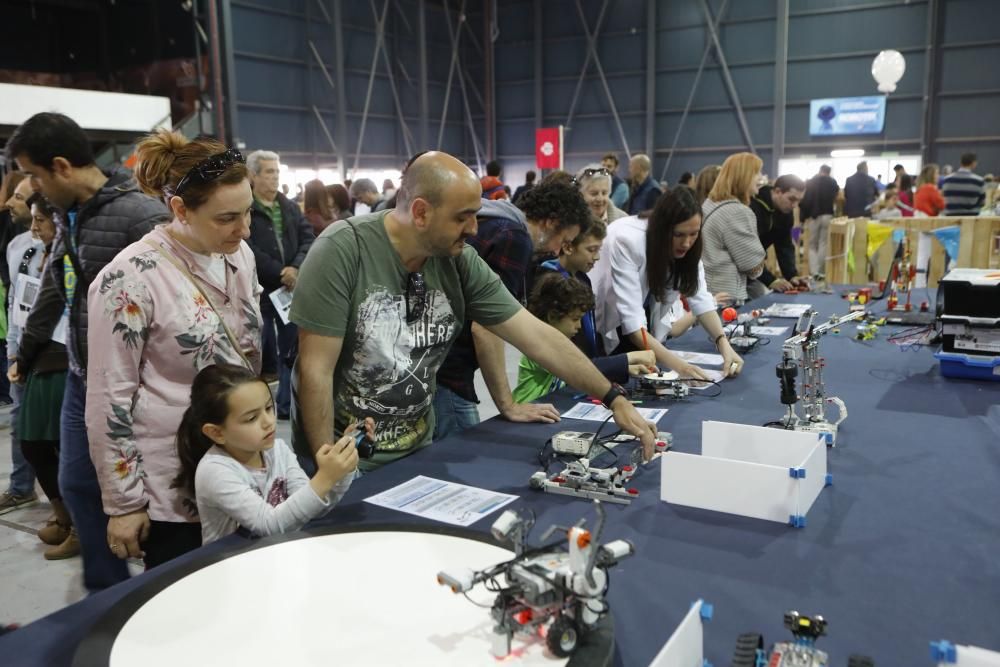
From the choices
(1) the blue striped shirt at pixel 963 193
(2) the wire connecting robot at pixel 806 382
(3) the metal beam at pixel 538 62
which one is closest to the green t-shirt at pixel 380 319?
(2) the wire connecting robot at pixel 806 382

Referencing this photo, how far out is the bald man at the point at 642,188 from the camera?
654 cm

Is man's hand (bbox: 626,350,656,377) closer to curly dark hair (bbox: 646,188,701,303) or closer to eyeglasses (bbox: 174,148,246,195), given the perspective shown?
curly dark hair (bbox: 646,188,701,303)

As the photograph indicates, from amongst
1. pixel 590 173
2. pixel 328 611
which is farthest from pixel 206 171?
pixel 590 173

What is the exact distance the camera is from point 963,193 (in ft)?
22.4

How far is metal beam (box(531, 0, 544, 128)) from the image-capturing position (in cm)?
1559

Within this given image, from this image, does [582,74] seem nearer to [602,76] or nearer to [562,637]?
[602,76]

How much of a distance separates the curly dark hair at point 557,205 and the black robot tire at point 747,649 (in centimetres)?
162

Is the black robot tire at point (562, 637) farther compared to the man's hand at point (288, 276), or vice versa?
the man's hand at point (288, 276)

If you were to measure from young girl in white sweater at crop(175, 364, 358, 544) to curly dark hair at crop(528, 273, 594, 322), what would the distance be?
1.00 metres

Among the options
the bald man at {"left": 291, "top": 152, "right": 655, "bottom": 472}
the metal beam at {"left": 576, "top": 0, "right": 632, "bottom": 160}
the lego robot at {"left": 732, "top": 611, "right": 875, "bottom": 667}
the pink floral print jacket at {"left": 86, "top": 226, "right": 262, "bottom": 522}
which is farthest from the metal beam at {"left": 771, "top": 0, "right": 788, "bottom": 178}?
the lego robot at {"left": 732, "top": 611, "right": 875, "bottom": 667}

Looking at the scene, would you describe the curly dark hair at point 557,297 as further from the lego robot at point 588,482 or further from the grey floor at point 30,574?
the grey floor at point 30,574

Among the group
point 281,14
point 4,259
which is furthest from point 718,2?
point 4,259

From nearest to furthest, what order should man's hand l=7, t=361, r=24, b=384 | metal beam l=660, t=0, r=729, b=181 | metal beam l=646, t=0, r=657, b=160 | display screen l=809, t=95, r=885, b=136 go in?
man's hand l=7, t=361, r=24, b=384 < display screen l=809, t=95, r=885, b=136 < metal beam l=660, t=0, r=729, b=181 < metal beam l=646, t=0, r=657, b=160

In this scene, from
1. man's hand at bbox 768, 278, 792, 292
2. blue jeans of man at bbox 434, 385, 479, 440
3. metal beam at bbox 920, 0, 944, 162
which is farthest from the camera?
metal beam at bbox 920, 0, 944, 162
